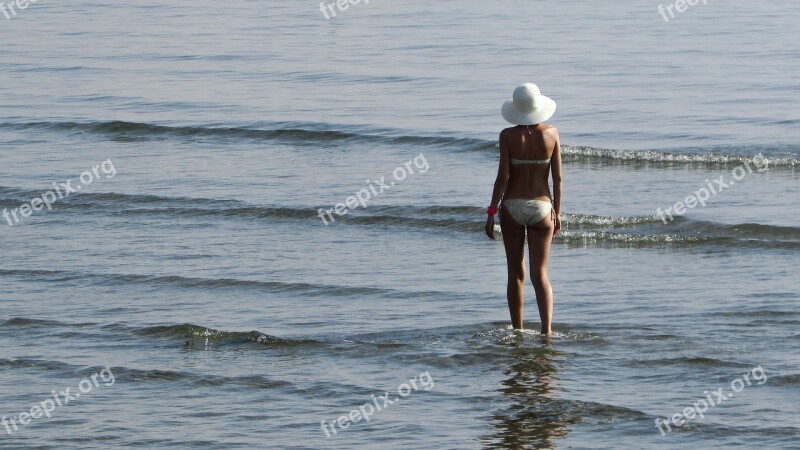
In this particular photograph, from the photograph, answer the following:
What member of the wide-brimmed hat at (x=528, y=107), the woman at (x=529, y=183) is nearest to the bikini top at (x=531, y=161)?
the woman at (x=529, y=183)

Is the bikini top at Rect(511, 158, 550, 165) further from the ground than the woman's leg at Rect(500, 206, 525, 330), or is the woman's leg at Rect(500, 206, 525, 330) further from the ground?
the bikini top at Rect(511, 158, 550, 165)

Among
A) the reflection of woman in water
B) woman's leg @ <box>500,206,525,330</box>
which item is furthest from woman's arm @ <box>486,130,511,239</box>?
the reflection of woman in water

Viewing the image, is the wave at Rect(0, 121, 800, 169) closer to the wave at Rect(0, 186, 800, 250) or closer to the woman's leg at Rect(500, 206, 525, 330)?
the wave at Rect(0, 186, 800, 250)

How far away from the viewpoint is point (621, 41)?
83.0ft

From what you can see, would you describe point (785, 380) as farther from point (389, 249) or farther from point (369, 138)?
point (369, 138)

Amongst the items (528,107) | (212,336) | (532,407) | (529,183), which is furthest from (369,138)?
(532,407)

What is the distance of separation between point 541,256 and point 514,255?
18 centimetres

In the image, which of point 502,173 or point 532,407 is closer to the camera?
point 532,407

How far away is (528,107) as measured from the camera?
8133 mm

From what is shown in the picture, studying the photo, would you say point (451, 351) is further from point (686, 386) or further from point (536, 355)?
point (686, 386)

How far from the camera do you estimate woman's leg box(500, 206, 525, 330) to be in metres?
8.48

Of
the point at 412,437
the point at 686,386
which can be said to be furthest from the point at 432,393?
the point at 686,386

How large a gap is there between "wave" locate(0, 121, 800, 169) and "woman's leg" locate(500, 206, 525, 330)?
6709 millimetres

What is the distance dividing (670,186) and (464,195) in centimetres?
213
